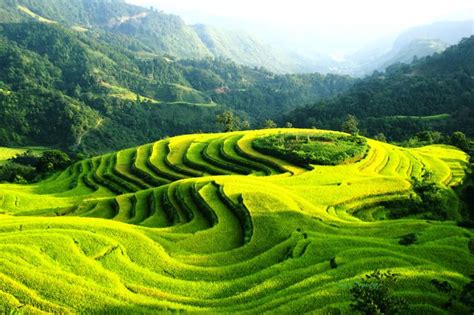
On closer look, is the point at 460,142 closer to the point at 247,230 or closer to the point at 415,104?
the point at 247,230

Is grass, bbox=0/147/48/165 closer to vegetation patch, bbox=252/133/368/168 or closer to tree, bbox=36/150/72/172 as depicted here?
tree, bbox=36/150/72/172

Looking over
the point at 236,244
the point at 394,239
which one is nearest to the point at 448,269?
the point at 394,239

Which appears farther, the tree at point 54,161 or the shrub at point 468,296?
the tree at point 54,161

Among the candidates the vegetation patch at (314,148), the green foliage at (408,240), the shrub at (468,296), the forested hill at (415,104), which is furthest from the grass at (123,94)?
the shrub at (468,296)

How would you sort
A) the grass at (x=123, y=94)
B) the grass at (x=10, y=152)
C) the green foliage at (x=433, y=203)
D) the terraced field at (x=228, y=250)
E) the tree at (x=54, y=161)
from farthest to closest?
1. the grass at (x=123, y=94)
2. the grass at (x=10, y=152)
3. the tree at (x=54, y=161)
4. the green foliage at (x=433, y=203)
5. the terraced field at (x=228, y=250)

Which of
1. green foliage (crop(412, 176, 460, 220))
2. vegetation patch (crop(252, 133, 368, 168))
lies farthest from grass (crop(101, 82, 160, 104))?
green foliage (crop(412, 176, 460, 220))

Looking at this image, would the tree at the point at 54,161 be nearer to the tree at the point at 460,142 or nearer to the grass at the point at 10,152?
the grass at the point at 10,152
